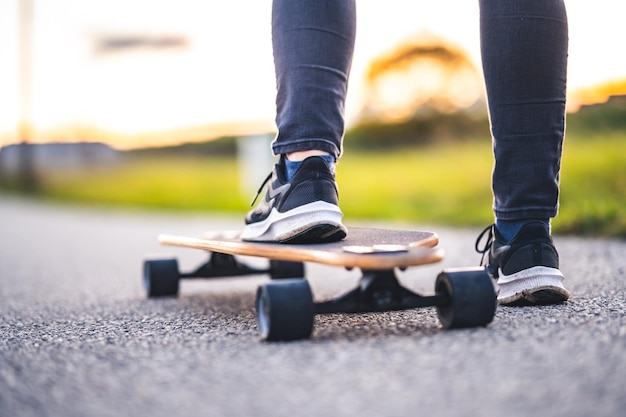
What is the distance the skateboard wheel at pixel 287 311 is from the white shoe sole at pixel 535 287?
639 mm

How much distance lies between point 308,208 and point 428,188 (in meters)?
6.58

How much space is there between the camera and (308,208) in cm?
173

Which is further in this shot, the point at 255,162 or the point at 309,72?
the point at 255,162

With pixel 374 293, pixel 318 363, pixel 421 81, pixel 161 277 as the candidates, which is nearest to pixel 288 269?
pixel 161 277

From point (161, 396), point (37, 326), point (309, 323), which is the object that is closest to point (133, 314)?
point (37, 326)

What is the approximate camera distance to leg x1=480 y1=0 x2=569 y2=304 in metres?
1.80

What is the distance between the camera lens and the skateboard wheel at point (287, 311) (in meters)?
1.45

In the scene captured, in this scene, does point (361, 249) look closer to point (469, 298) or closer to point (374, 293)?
point (374, 293)

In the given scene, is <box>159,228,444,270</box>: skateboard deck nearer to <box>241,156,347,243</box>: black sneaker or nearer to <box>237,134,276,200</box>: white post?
<box>241,156,347,243</box>: black sneaker

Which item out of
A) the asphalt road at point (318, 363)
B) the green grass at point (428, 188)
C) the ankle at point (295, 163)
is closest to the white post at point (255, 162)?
the green grass at point (428, 188)

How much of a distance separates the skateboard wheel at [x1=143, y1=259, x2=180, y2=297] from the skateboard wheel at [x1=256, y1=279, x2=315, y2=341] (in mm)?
1184

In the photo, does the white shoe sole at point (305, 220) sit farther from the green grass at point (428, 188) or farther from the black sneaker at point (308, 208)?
the green grass at point (428, 188)

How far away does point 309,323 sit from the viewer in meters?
1.47

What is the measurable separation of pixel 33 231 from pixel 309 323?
22.8 ft
